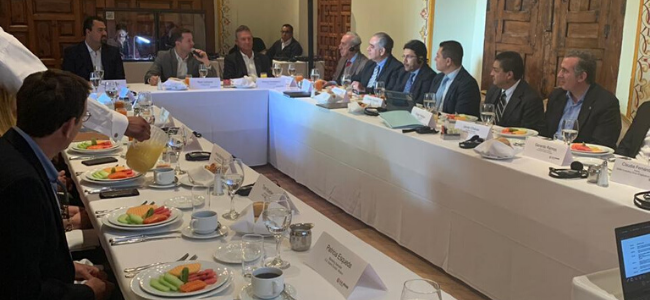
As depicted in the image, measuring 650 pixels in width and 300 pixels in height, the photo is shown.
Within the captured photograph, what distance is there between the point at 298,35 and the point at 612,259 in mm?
7957

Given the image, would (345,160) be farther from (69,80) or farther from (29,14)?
(29,14)

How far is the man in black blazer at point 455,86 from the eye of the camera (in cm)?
436

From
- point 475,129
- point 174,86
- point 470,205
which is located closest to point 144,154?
point 470,205

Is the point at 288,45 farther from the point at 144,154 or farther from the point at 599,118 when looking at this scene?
the point at 144,154

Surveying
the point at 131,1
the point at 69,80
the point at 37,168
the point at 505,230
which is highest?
the point at 131,1

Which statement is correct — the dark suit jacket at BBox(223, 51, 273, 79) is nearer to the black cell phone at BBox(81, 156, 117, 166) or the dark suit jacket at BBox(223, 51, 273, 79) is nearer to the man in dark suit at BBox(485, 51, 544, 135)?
the man in dark suit at BBox(485, 51, 544, 135)

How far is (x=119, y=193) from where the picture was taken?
88.7 inches

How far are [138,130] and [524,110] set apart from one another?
2.55 metres

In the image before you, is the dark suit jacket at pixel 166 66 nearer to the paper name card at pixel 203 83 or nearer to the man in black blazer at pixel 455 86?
the paper name card at pixel 203 83

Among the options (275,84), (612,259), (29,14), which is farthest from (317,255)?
(29,14)

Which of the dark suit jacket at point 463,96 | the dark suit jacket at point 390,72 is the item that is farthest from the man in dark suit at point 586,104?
the dark suit jacket at point 390,72

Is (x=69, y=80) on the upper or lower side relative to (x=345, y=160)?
upper

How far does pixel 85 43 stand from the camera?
590cm

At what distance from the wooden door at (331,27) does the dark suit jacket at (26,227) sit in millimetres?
6975
